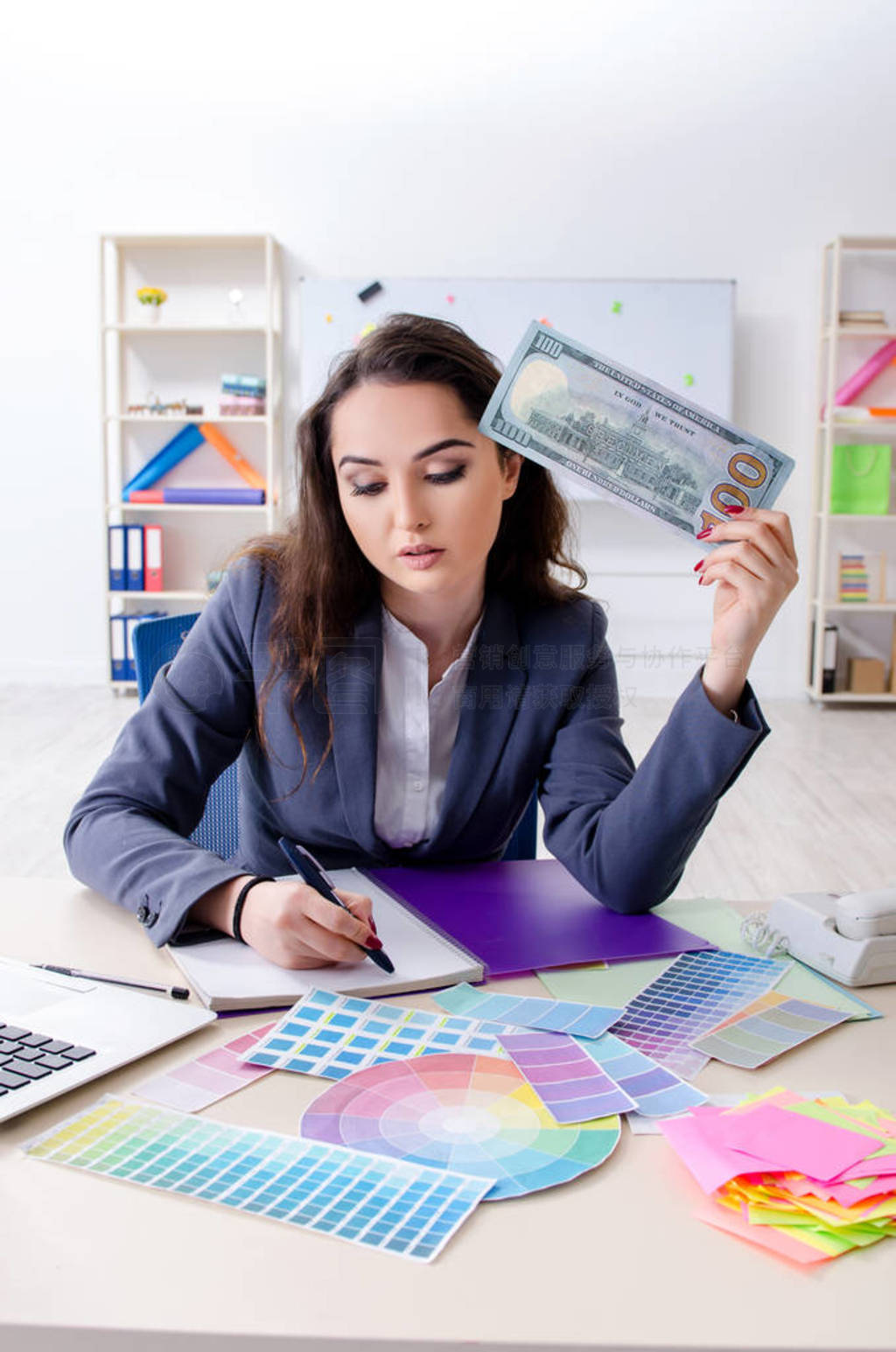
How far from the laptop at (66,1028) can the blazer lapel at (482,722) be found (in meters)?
0.48

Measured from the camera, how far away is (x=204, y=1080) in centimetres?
80

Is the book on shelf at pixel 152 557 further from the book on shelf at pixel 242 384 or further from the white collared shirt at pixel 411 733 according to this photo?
the white collared shirt at pixel 411 733

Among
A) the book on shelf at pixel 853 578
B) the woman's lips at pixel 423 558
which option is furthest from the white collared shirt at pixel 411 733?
the book on shelf at pixel 853 578

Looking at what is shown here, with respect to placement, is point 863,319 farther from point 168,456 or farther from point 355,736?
point 355,736

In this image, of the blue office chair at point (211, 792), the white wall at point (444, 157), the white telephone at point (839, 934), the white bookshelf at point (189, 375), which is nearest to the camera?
the white telephone at point (839, 934)

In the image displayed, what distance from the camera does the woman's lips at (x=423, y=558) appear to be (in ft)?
4.05

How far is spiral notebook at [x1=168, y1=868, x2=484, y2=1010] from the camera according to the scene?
0.93 meters

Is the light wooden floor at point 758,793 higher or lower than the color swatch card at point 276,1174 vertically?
lower

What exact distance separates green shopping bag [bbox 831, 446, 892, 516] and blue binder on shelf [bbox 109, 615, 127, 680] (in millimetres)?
3325

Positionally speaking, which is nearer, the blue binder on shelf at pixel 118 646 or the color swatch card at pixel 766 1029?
the color swatch card at pixel 766 1029

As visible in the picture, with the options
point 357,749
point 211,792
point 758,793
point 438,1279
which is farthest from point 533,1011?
point 758,793

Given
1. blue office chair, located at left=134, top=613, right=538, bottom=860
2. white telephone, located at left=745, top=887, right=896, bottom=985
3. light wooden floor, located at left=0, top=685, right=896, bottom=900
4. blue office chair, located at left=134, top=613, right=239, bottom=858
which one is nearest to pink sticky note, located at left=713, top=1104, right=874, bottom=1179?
white telephone, located at left=745, top=887, right=896, bottom=985

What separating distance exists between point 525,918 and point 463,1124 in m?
0.41

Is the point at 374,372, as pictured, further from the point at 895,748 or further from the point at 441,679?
the point at 895,748
